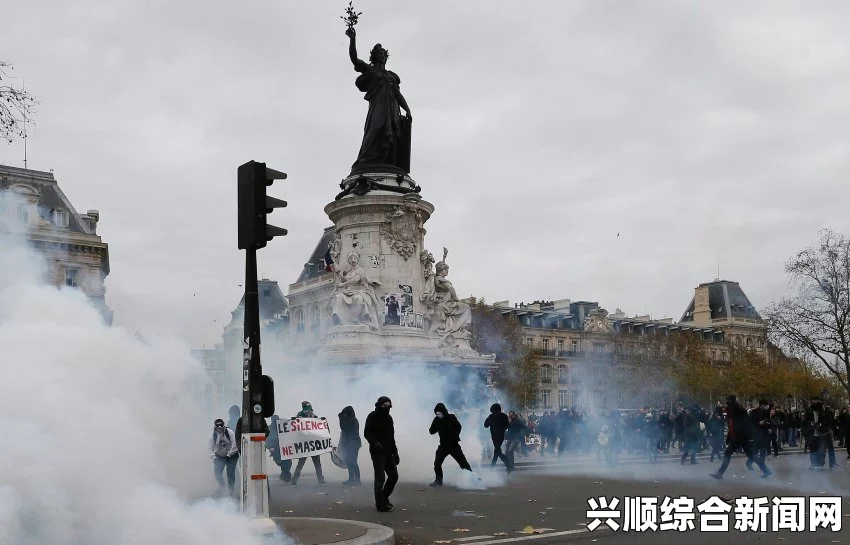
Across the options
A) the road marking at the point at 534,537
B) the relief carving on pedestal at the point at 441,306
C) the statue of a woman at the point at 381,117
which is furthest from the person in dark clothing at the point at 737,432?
the statue of a woman at the point at 381,117

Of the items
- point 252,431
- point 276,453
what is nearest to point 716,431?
point 276,453

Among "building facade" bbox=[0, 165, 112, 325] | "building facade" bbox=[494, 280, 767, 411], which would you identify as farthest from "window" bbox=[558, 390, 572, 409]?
"building facade" bbox=[0, 165, 112, 325]

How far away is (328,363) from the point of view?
28766 mm

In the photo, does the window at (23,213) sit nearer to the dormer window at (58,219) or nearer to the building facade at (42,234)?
the building facade at (42,234)

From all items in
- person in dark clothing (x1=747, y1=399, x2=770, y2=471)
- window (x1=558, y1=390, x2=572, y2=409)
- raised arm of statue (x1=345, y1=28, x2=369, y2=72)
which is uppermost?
raised arm of statue (x1=345, y1=28, x2=369, y2=72)

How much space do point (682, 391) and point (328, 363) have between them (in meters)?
49.9

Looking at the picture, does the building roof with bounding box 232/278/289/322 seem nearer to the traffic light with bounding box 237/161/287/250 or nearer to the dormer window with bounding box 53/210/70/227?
the dormer window with bounding box 53/210/70/227

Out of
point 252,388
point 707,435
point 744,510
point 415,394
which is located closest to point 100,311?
point 252,388

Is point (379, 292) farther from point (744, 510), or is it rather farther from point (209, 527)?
point (209, 527)

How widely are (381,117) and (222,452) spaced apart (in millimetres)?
17552

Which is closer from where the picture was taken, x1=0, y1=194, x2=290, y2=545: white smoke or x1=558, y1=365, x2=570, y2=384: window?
x1=0, y1=194, x2=290, y2=545: white smoke

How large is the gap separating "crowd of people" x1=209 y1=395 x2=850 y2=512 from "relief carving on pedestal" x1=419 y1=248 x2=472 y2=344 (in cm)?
335

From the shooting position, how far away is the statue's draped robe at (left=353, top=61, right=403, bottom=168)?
32.1 meters

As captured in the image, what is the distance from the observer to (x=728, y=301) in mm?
112562
